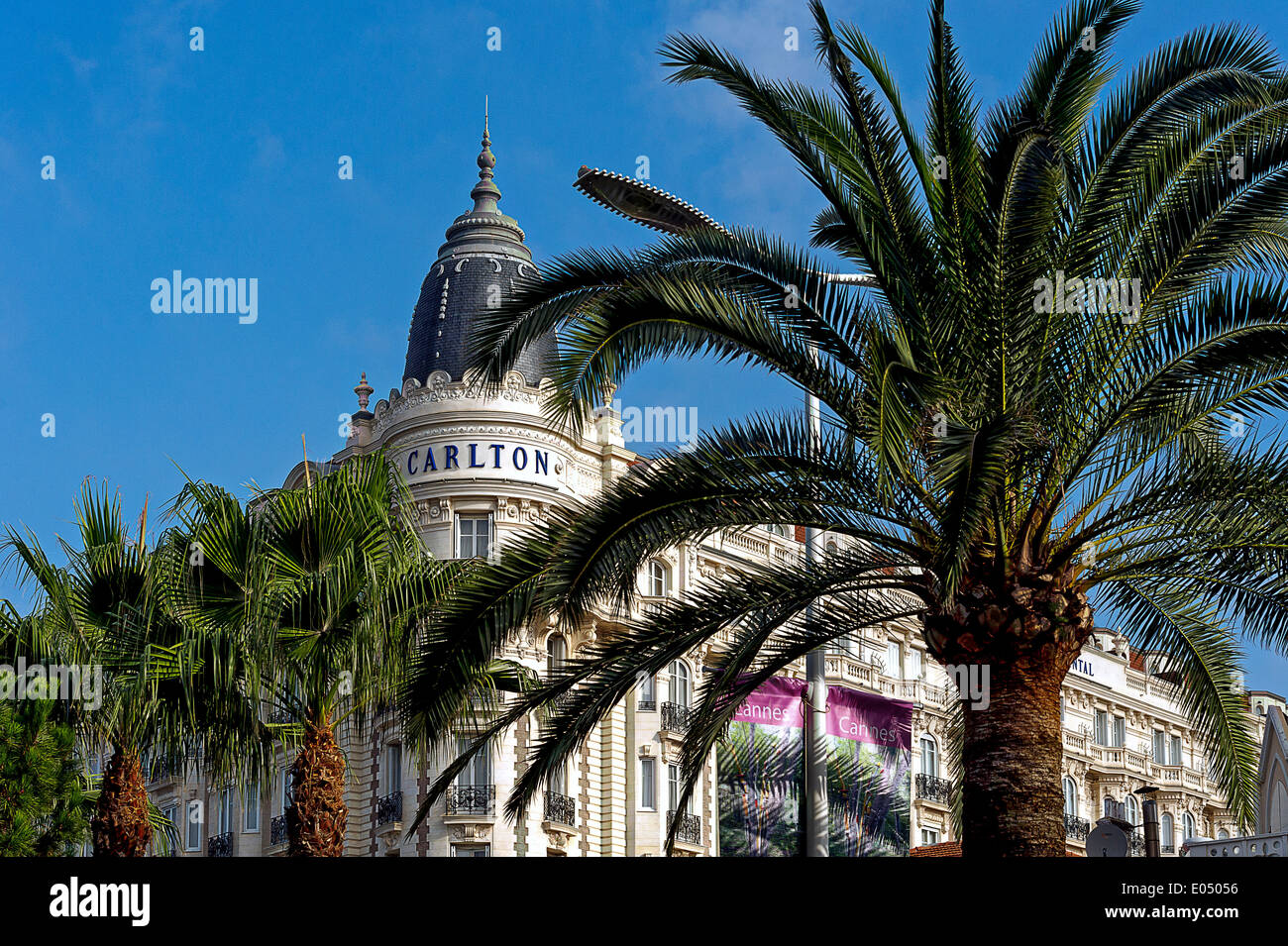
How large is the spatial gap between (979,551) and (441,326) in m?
35.7

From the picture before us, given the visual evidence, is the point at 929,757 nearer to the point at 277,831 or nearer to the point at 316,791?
the point at 277,831

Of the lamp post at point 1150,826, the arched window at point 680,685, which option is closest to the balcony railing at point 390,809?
the arched window at point 680,685

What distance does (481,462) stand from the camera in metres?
45.9

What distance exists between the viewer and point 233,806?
50.9 meters

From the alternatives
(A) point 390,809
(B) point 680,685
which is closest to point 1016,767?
(A) point 390,809

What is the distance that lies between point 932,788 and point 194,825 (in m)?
23.5

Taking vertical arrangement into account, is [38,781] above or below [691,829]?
above

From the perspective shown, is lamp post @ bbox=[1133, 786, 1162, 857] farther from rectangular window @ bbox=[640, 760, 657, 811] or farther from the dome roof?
the dome roof

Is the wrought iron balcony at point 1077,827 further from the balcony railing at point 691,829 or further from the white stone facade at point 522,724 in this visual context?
the balcony railing at point 691,829

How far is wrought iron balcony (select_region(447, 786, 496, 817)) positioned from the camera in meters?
44.2

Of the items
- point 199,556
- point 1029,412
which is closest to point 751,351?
point 1029,412

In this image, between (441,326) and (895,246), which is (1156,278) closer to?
(895,246)

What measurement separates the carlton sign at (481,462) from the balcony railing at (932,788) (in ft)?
57.9
